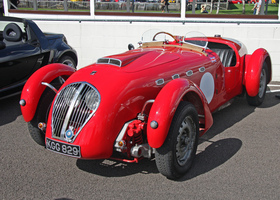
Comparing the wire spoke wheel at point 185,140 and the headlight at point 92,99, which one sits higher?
the headlight at point 92,99

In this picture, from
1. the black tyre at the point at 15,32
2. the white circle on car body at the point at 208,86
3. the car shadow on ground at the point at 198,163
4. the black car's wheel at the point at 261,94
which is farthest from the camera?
the black tyre at the point at 15,32

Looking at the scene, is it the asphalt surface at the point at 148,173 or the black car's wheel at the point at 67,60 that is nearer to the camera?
the asphalt surface at the point at 148,173

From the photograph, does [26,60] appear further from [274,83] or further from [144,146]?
[274,83]

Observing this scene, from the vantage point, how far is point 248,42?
745cm

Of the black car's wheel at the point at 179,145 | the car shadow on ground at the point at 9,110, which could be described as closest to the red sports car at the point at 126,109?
the black car's wheel at the point at 179,145

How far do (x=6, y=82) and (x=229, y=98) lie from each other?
3587mm

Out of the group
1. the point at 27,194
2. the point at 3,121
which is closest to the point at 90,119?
the point at 27,194

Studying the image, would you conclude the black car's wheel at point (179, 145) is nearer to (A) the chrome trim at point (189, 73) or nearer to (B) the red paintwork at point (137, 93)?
(B) the red paintwork at point (137, 93)

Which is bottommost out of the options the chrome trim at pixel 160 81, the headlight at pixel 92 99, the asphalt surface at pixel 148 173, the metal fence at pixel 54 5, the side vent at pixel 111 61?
the asphalt surface at pixel 148 173

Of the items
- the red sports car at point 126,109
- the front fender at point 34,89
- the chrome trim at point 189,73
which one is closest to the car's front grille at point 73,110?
the red sports car at point 126,109

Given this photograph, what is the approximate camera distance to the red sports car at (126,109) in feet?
9.77

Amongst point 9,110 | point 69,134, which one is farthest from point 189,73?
point 9,110

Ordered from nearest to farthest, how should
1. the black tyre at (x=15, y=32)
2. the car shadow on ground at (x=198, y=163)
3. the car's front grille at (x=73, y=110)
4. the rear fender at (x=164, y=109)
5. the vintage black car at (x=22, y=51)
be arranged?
1. the rear fender at (x=164, y=109)
2. the car's front grille at (x=73, y=110)
3. the car shadow on ground at (x=198, y=163)
4. the vintage black car at (x=22, y=51)
5. the black tyre at (x=15, y=32)

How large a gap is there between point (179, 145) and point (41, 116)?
1.60 metres
